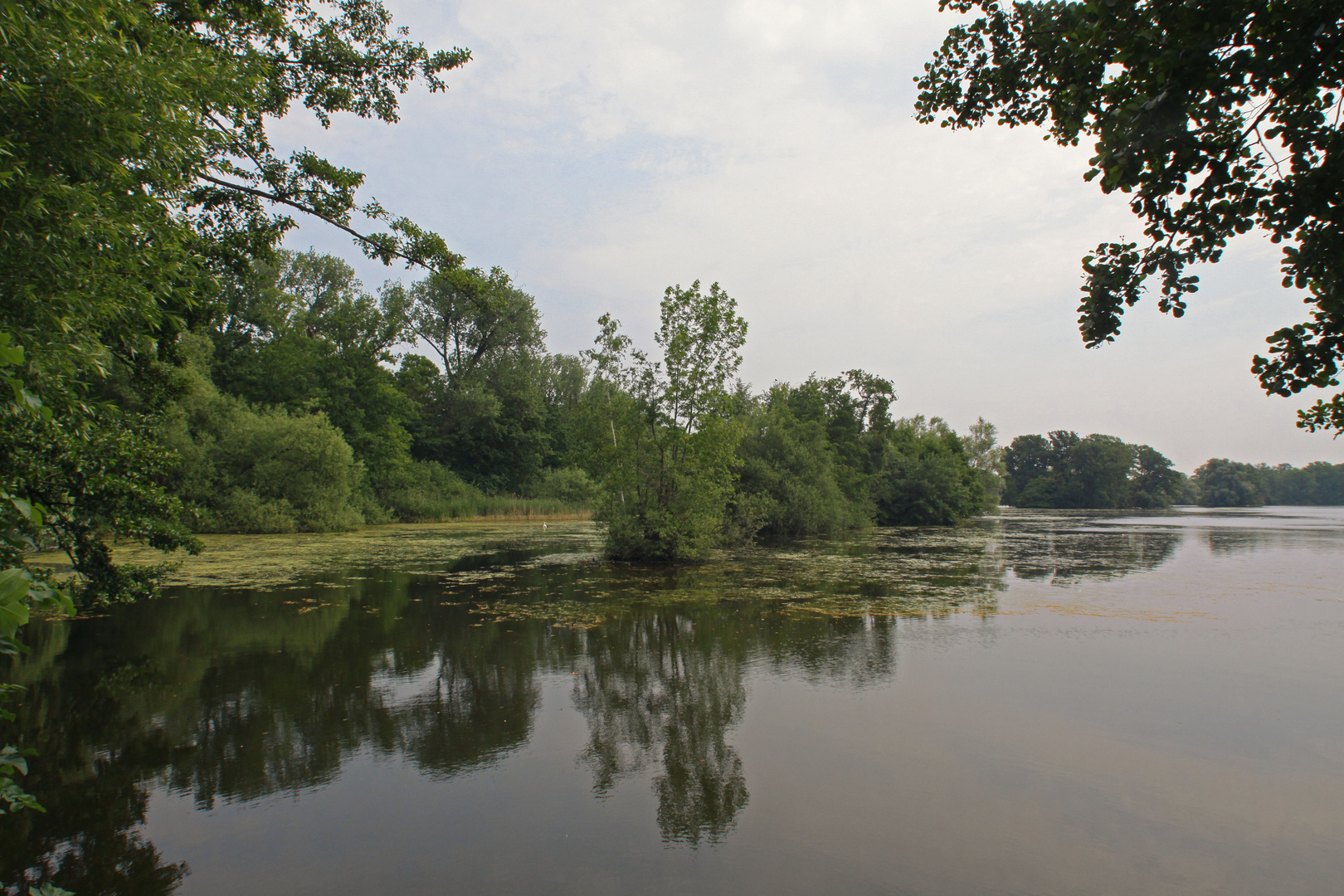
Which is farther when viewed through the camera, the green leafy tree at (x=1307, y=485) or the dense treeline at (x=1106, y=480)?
the green leafy tree at (x=1307, y=485)

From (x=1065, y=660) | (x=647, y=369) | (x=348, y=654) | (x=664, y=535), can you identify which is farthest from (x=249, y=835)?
(x=647, y=369)

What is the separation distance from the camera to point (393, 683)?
21.2 feet

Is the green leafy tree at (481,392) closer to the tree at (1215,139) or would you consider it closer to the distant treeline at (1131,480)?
the tree at (1215,139)

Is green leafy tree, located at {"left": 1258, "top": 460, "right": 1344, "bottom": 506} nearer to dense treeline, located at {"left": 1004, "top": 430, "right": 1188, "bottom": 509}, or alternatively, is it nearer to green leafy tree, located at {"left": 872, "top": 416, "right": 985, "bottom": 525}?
dense treeline, located at {"left": 1004, "top": 430, "right": 1188, "bottom": 509}

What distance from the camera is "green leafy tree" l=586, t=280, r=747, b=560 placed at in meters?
16.2

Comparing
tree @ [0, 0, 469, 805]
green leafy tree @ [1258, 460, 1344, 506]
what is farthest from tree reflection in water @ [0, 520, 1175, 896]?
green leafy tree @ [1258, 460, 1344, 506]

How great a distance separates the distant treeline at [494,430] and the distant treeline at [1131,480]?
1990cm

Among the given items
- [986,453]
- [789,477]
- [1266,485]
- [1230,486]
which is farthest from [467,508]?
[1266,485]

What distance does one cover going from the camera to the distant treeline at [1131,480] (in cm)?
6938

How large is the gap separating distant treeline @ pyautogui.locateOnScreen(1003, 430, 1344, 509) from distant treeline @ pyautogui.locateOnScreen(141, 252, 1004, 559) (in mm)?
19898

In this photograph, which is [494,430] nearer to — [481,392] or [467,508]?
[481,392]

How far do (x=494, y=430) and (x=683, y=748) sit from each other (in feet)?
130

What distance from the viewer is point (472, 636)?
8.35 meters

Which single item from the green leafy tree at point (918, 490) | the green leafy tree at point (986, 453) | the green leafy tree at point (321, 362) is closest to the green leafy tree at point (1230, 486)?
the green leafy tree at point (986, 453)
